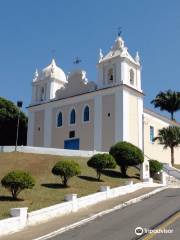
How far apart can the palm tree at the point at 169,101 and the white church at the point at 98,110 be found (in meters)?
11.6


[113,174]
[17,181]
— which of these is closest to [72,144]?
[113,174]

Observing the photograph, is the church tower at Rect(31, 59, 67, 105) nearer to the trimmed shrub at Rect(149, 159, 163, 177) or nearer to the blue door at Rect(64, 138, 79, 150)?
the blue door at Rect(64, 138, 79, 150)

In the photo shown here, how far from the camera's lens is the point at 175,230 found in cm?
1258

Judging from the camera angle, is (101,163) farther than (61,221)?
Yes

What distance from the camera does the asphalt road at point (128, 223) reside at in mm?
12312

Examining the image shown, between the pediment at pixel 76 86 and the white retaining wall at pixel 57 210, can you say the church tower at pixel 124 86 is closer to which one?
the pediment at pixel 76 86

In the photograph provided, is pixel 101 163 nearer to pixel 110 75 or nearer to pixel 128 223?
pixel 128 223

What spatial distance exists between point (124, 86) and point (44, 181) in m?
19.8

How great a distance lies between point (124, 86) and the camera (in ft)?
138

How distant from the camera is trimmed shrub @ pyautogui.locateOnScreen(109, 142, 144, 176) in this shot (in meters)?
31.9

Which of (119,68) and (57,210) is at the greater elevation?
(119,68)

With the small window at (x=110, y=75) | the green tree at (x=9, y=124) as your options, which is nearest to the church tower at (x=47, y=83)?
the green tree at (x=9, y=124)

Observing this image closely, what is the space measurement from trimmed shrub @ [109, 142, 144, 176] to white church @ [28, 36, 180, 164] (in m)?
7.82

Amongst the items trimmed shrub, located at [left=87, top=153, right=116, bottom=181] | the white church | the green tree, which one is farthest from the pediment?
trimmed shrub, located at [left=87, top=153, right=116, bottom=181]
